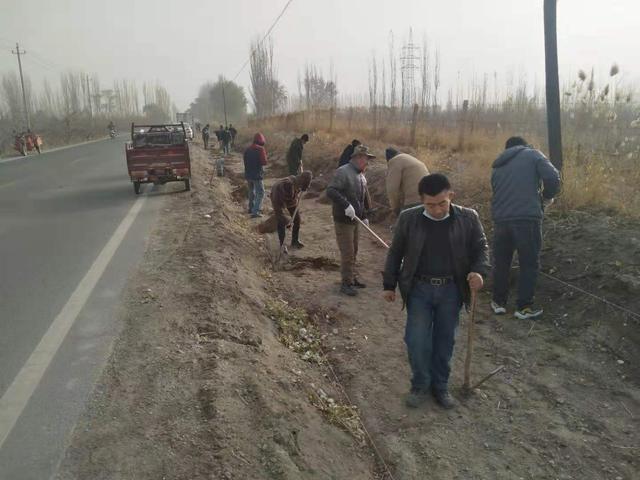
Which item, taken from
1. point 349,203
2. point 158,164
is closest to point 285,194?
point 349,203

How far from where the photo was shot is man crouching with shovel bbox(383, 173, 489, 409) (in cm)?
361

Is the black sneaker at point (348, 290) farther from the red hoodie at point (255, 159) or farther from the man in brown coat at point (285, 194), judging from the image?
the red hoodie at point (255, 159)

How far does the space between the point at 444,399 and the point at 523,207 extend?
239 cm

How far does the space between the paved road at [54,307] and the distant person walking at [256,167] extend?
7.12 feet

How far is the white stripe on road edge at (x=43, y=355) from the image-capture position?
3365 mm

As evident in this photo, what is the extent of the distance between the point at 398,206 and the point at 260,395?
11.5 ft

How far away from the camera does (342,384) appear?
172 inches

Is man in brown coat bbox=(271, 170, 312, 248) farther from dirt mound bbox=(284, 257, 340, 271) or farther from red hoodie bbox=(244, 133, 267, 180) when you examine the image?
red hoodie bbox=(244, 133, 267, 180)

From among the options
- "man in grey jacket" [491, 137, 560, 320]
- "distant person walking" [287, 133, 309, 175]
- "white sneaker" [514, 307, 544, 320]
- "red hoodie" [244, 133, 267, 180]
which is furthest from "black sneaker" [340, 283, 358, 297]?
"distant person walking" [287, 133, 309, 175]

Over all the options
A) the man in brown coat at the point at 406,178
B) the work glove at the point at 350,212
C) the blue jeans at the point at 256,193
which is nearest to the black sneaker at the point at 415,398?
the work glove at the point at 350,212

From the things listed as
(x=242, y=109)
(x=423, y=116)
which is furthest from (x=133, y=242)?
(x=242, y=109)

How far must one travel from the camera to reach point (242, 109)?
96188mm

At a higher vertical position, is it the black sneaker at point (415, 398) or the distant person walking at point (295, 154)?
the distant person walking at point (295, 154)

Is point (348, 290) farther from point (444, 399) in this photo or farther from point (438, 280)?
point (438, 280)
